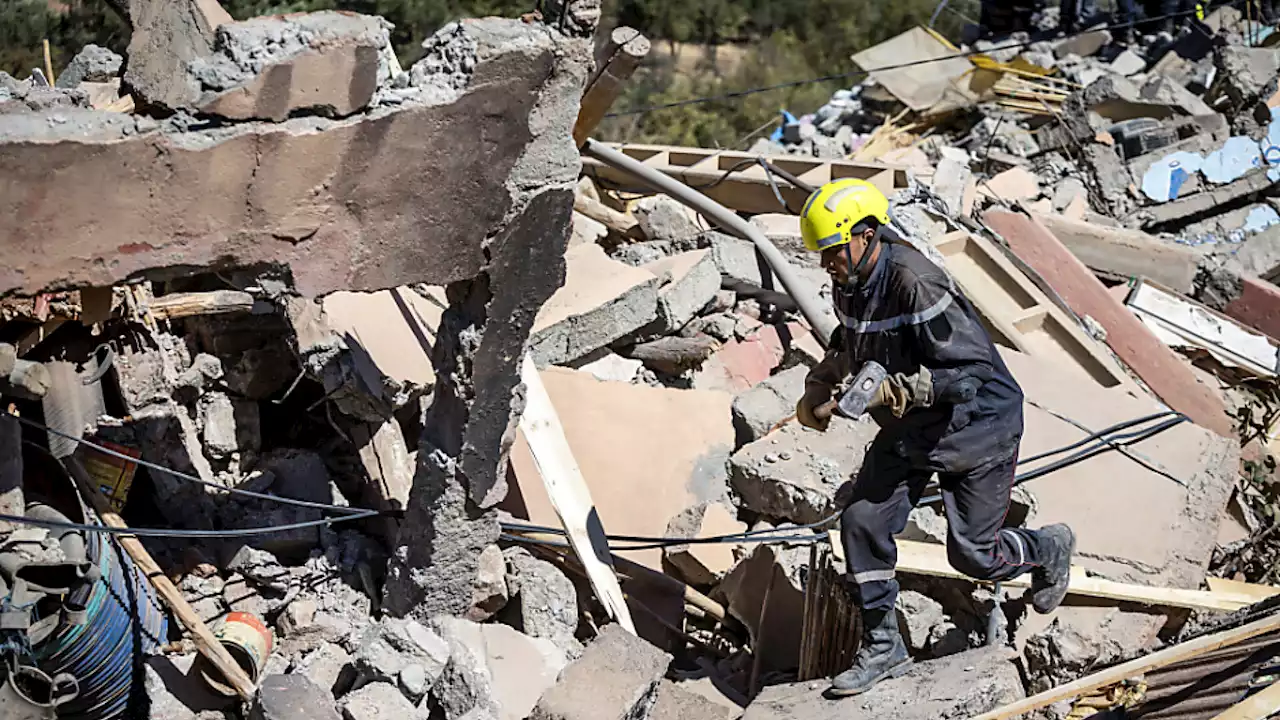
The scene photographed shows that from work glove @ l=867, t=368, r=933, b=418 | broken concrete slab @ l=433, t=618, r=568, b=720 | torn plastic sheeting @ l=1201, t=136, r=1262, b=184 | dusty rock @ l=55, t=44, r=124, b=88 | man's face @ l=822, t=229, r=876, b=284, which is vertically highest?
dusty rock @ l=55, t=44, r=124, b=88

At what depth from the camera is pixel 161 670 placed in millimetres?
5074

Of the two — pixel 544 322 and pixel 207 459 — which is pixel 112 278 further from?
pixel 544 322

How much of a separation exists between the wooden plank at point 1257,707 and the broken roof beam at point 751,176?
5.13 m

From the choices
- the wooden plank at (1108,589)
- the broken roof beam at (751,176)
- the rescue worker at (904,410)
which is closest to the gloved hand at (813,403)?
the rescue worker at (904,410)

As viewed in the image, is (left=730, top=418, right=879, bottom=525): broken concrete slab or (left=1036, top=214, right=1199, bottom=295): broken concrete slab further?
(left=1036, top=214, right=1199, bottom=295): broken concrete slab

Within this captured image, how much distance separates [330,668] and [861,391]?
9.05 feet

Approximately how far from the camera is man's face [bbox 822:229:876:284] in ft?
12.9

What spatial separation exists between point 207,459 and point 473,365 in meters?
1.97

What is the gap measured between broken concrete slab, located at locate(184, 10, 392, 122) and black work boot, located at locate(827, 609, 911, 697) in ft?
8.73

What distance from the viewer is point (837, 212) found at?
3.87m

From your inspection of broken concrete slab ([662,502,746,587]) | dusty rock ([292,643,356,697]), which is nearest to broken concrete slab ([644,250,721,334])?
broken concrete slab ([662,502,746,587])

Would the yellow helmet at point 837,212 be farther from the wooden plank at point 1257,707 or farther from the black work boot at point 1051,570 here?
the wooden plank at point 1257,707

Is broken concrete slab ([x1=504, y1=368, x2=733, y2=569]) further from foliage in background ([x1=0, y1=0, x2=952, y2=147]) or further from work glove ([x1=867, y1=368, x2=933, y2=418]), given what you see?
foliage in background ([x1=0, y1=0, x2=952, y2=147])

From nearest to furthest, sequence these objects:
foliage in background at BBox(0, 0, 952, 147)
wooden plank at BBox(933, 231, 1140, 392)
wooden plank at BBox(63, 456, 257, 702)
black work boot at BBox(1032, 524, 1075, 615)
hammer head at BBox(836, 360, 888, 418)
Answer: hammer head at BBox(836, 360, 888, 418), black work boot at BBox(1032, 524, 1075, 615), wooden plank at BBox(63, 456, 257, 702), wooden plank at BBox(933, 231, 1140, 392), foliage in background at BBox(0, 0, 952, 147)
